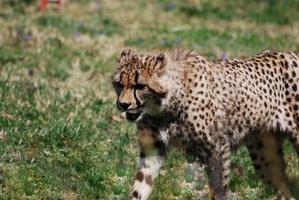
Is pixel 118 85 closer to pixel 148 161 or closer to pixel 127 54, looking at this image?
pixel 127 54

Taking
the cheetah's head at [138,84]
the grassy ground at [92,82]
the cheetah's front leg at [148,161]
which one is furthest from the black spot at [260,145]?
the cheetah's head at [138,84]

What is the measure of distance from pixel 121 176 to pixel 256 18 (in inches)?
332

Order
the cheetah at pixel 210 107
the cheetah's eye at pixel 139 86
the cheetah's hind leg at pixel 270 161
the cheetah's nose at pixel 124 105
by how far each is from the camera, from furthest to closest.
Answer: the cheetah's hind leg at pixel 270 161 < the cheetah at pixel 210 107 < the cheetah's eye at pixel 139 86 < the cheetah's nose at pixel 124 105

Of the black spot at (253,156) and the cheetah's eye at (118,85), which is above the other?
the cheetah's eye at (118,85)

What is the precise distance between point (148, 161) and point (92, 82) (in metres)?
3.95

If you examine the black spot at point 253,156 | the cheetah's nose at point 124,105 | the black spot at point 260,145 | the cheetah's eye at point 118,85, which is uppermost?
the cheetah's eye at point 118,85

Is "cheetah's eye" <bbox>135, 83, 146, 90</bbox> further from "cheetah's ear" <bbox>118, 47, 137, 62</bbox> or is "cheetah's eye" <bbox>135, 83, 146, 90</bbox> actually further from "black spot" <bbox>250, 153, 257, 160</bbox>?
"black spot" <bbox>250, 153, 257, 160</bbox>

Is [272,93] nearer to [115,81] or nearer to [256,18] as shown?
[115,81]

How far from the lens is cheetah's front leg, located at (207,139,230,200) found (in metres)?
7.04

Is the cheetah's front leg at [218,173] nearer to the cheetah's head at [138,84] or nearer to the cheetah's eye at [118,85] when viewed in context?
the cheetah's head at [138,84]

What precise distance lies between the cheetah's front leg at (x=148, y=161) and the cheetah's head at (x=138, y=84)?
0.85ft

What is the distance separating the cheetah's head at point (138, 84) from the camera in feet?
21.9

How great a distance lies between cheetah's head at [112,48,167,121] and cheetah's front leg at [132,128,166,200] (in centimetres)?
26

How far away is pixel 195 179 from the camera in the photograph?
26.5ft
